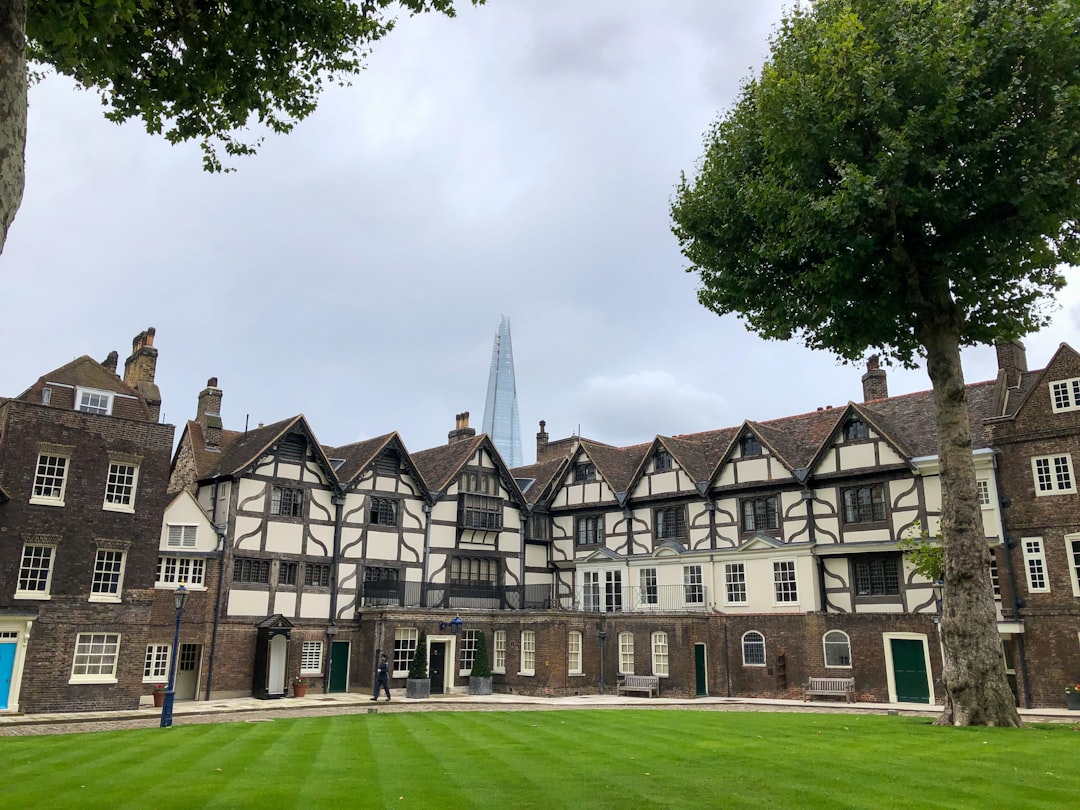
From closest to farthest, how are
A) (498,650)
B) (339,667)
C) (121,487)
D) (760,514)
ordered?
(121,487) < (339,667) < (760,514) < (498,650)

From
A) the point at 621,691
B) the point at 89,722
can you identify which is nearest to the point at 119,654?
the point at 89,722

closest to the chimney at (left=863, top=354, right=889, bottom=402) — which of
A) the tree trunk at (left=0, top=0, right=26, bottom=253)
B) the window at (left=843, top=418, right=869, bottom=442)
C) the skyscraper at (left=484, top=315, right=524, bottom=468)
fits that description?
the window at (left=843, top=418, right=869, bottom=442)

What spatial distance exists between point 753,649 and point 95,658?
23275 millimetres

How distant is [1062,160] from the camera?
610 inches

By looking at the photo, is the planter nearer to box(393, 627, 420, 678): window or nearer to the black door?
the black door

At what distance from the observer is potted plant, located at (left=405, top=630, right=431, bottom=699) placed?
31047mm

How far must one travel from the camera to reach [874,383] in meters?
36.4

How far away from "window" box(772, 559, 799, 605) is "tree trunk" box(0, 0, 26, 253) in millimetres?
30337

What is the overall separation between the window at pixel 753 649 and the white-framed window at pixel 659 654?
10.5 feet

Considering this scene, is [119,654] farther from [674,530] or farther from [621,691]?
[674,530]

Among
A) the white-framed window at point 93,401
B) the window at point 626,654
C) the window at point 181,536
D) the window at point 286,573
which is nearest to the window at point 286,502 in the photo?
the window at point 286,573

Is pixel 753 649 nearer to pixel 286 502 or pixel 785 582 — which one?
pixel 785 582

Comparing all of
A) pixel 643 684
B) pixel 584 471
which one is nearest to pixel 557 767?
pixel 643 684

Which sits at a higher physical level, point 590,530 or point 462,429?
point 462,429
